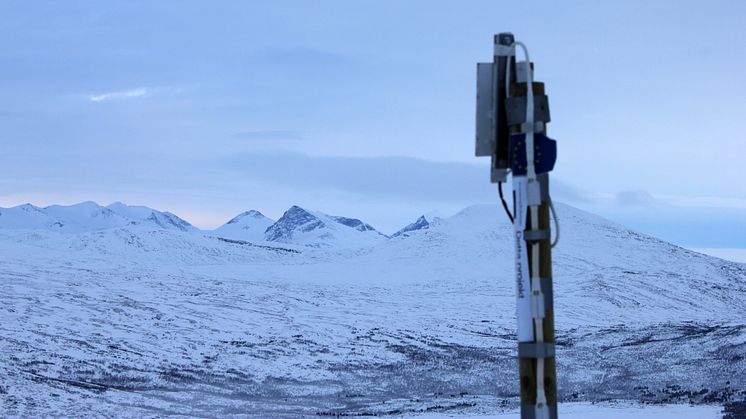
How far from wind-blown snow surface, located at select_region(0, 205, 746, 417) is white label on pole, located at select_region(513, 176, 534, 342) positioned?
527 inches

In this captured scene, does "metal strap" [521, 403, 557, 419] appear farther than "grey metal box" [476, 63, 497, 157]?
No

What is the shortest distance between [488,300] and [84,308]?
1056 inches

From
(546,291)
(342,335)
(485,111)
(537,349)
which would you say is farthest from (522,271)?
(342,335)

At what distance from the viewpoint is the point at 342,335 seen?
36.5 meters

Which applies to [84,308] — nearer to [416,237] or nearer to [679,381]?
[679,381]

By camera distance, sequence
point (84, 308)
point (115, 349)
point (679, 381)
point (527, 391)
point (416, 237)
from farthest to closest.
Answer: point (416, 237)
point (84, 308)
point (115, 349)
point (679, 381)
point (527, 391)

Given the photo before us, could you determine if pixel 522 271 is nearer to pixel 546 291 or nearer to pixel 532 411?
pixel 546 291

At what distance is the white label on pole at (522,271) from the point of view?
556cm

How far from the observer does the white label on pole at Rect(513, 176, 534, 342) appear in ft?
18.2

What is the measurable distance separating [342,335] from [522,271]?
103 feet

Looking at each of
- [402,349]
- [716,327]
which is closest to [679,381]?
[402,349]

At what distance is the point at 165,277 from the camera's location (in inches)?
1957

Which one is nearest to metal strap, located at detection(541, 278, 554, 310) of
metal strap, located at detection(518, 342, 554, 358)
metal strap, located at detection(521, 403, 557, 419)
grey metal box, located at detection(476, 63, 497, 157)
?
metal strap, located at detection(518, 342, 554, 358)

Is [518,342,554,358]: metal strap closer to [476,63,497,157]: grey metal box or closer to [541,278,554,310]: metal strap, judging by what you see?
[541,278,554,310]: metal strap
